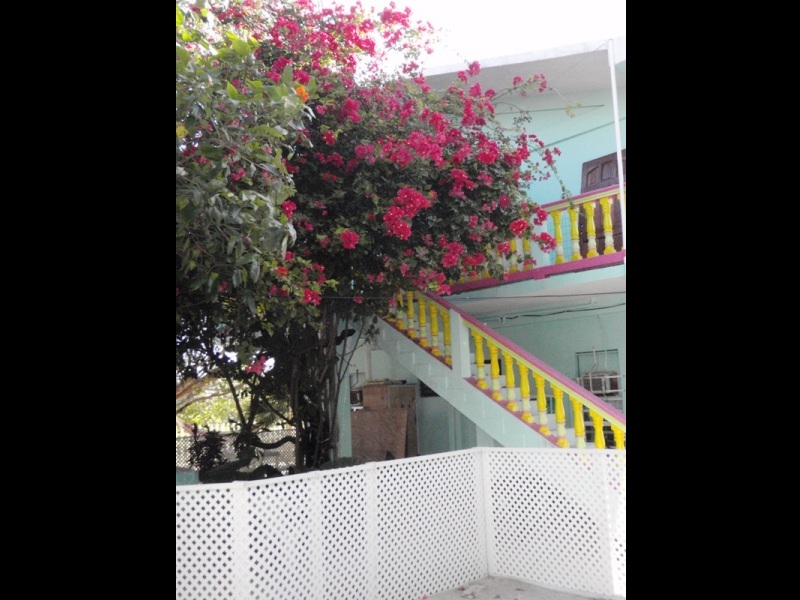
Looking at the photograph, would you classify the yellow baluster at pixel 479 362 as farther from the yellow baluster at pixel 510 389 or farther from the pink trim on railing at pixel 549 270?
the pink trim on railing at pixel 549 270

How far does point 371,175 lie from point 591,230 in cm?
284

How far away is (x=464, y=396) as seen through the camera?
8.47 metres

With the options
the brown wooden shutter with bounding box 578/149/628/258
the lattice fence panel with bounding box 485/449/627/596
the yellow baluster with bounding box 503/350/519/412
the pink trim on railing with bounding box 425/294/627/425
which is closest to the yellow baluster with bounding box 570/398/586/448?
→ the pink trim on railing with bounding box 425/294/627/425

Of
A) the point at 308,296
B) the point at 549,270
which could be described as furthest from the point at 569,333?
the point at 308,296

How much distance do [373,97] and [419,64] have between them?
1067mm

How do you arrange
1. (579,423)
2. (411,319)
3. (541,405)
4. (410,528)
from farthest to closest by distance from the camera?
(411,319) → (541,405) → (579,423) → (410,528)

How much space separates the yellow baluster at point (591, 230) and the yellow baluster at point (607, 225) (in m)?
0.12

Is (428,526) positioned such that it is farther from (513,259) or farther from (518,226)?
(513,259)

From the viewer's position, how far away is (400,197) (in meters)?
6.86

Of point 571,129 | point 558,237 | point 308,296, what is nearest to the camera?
point 308,296

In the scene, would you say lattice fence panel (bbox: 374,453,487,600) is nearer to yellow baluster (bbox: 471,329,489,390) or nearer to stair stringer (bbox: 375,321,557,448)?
stair stringer (bbox: 375,321,557,448)
